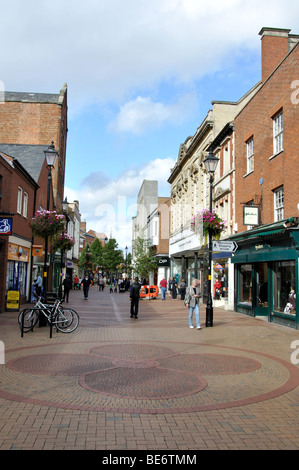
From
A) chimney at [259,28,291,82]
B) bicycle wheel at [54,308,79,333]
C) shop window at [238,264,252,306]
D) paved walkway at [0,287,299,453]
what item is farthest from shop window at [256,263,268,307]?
chimney at [259,28,291,82]

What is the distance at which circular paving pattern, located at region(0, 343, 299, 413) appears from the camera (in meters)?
5.89

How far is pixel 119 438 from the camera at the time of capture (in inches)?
177

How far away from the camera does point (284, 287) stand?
15523 millimetres

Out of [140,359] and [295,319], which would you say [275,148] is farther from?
[140,359]

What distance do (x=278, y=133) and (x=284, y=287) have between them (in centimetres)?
638

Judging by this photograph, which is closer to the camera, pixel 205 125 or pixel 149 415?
pixel 149 415

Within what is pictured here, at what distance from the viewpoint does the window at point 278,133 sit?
16859 millimetres

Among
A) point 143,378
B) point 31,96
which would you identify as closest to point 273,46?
point 143,378

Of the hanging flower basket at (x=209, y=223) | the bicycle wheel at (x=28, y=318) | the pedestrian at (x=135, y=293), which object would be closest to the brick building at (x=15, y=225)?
the bicycle wheel at (x=28, y=318)

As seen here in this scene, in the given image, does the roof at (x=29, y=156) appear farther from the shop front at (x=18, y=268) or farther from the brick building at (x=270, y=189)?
the brick building at (x=270, y=189)

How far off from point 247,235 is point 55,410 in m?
14.9

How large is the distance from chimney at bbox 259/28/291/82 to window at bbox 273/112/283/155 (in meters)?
3.67
